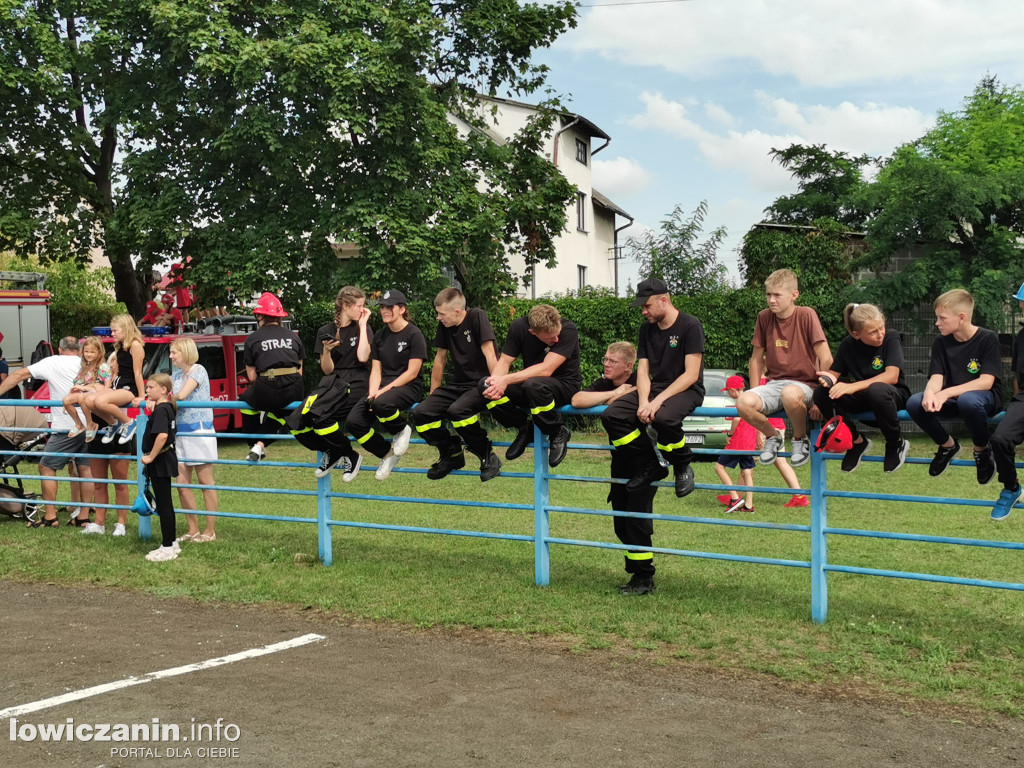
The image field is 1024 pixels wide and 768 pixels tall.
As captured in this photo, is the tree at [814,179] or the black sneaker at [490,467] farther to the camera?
the tree at [814,179]

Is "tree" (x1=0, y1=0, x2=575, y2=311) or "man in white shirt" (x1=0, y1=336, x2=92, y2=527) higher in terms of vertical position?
"tree" (x1=0, y1=0, x2=575, y2=311)

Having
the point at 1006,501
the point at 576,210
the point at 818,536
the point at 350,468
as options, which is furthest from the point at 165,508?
the point at 576,210

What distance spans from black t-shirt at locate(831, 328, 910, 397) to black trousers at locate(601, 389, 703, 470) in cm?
98

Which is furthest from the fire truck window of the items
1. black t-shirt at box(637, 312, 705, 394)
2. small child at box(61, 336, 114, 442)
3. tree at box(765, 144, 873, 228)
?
tree at box(765, 144, 873, 228)

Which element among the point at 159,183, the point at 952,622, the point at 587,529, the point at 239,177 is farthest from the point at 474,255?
the point at 952,622

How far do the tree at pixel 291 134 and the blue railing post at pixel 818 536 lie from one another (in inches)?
567

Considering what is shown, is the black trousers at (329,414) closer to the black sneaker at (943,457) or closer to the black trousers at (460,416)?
the black trousers at (460,416)

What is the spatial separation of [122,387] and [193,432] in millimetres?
1692

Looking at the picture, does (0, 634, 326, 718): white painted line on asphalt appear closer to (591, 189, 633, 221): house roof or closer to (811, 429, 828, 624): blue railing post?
(811, 429, 828, 624): blue railing post

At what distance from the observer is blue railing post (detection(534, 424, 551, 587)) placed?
25.8 feet

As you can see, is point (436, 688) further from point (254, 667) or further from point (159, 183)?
point (159, 183)

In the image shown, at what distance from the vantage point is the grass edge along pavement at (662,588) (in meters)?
6.11

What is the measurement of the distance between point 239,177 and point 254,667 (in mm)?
17229

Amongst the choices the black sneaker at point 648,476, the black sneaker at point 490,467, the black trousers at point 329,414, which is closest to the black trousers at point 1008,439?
the black sneaker at point 648,476
